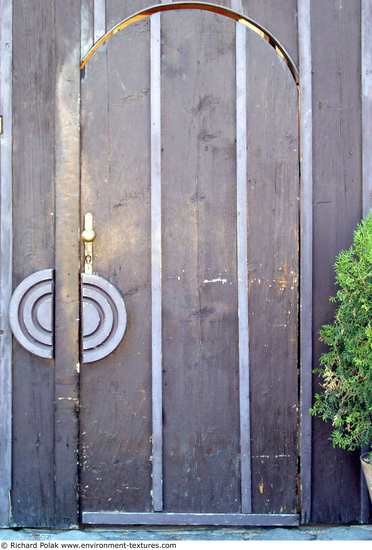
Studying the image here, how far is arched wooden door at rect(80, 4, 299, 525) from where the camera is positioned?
2.54 m

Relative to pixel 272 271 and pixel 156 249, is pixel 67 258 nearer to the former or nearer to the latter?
pixel 156 249

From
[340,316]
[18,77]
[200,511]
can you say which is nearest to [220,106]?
[18,77]

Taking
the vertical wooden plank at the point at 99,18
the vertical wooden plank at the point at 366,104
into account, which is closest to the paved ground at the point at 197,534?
the vertical wooden plank at the point at 366,104

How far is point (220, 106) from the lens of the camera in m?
2.56

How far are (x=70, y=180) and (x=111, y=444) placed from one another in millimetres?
1234

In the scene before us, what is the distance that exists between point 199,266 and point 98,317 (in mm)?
523

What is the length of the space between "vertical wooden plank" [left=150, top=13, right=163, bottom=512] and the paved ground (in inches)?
5.2

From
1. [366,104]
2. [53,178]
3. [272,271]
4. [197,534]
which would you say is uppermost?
[366,104]

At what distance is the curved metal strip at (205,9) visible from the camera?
2537 millimetres

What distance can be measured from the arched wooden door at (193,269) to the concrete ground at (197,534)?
0.16 feet

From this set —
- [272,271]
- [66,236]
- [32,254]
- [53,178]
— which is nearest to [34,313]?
[32,254]

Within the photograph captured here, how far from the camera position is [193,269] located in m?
2.56

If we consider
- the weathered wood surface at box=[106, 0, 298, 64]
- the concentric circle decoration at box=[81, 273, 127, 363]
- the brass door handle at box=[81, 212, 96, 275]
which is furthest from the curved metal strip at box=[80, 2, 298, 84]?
the concentric circle decoration at box=[81, 273, 127, 363]

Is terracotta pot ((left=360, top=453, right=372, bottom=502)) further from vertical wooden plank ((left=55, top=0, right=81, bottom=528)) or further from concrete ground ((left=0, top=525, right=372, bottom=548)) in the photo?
vertical wooden plank ((left=55, top=0, right=81, bottom=528))
